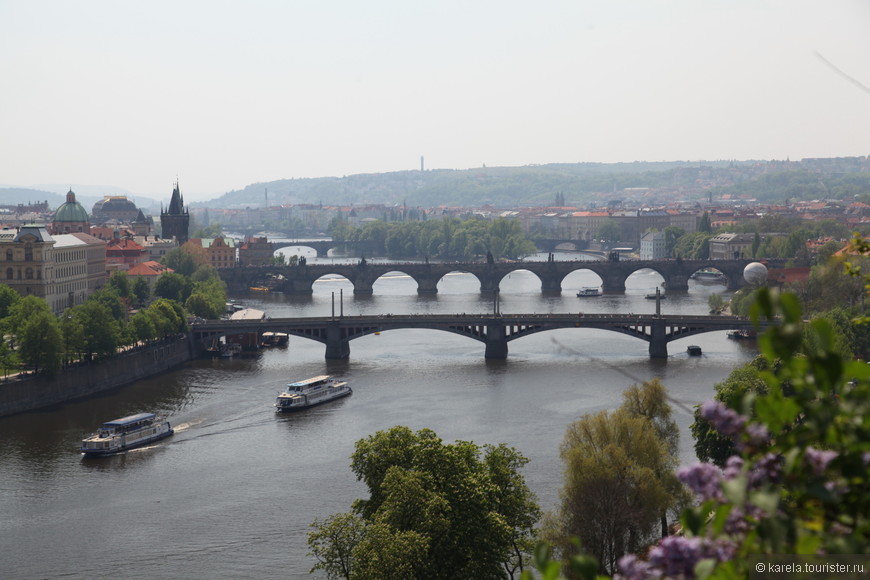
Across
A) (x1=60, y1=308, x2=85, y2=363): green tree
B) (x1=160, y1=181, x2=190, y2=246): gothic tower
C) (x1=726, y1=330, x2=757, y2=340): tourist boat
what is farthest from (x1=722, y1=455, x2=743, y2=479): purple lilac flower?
(x1=160, y1=181, x2=190, y2=246): gothic tower

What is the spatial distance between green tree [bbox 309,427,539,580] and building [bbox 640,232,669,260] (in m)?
89.3

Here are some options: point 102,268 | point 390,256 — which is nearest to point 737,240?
point 390,256

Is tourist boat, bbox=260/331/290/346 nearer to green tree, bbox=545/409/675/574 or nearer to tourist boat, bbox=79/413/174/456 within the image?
tourist boat, bbox=79/413/174/456

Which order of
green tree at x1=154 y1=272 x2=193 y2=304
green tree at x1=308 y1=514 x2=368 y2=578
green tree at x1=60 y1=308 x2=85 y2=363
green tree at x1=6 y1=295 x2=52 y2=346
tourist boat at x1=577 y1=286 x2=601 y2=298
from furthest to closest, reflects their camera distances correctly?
tourist boat at x1=577 y1=286 x2=601 y2=298
green tree at x1=154 y1=272 x2=193 y2=304
green tree at x1=6 y1=295 x2=52 y2=346
green tree at x1=60 y1=308 x2=85 y2=363
green tree at x1=308 y1=514 x2=368 y2=578

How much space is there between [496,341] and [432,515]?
29.6 metres

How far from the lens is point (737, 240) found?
307 feet

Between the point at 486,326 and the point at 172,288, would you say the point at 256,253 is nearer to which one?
the point at 172,288

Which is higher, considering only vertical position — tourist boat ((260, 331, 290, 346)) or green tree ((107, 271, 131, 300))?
green tree ((107, 271, 131, 300))

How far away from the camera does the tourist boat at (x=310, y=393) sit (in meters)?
36.4

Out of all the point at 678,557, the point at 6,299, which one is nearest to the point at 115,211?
the point at 6,299

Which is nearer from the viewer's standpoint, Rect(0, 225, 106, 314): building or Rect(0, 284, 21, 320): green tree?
Rect(0, 284, 21, 320): green tree

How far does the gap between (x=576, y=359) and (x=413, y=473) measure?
27.1m

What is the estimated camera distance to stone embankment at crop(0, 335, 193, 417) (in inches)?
1410

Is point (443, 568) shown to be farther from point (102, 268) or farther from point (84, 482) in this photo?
point (102, 268)
